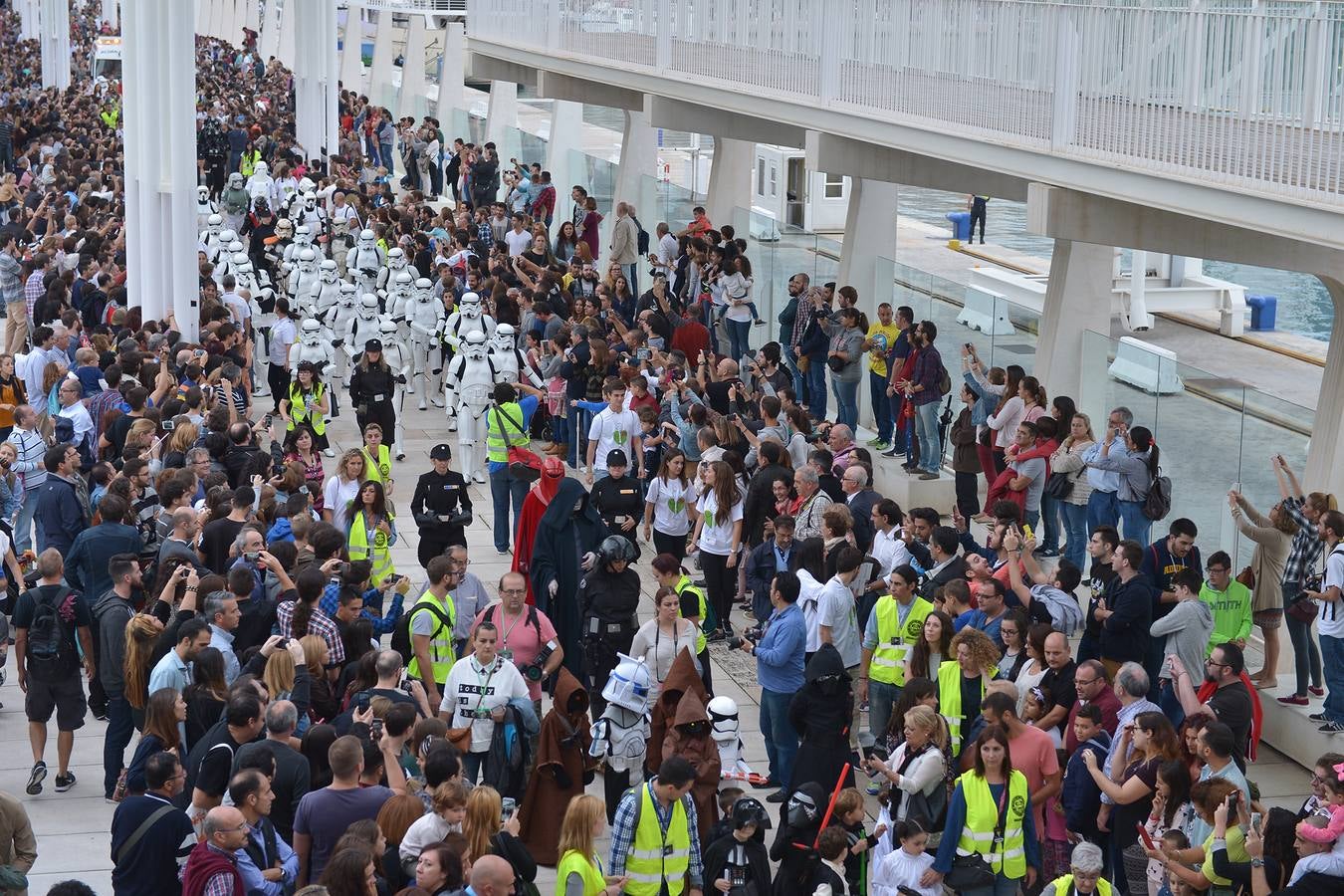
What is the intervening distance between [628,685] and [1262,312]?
2569 centimetres

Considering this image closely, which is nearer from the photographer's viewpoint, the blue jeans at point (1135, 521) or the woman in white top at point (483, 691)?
the woman in white top at point (483, 691)

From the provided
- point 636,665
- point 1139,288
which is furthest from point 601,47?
point 636,665

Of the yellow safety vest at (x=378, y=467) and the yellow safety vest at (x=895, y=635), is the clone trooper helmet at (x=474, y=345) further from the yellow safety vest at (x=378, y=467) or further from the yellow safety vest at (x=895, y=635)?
the yellow safety vest at (x=895, y=635)

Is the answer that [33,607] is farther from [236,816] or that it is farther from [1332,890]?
[1332,890]

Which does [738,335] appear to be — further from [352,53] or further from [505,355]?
[352,53]

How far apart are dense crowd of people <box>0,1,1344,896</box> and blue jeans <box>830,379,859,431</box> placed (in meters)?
0.05

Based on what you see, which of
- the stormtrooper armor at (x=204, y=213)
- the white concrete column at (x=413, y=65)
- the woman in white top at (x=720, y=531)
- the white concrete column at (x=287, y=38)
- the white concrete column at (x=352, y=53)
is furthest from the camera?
the white concrete column at (x=287, y=38)

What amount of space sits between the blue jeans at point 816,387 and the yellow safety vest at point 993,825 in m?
10.6

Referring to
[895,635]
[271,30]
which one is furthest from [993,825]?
[271,30]

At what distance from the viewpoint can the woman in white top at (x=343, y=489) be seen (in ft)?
43.8

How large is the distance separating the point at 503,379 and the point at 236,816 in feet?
33.8

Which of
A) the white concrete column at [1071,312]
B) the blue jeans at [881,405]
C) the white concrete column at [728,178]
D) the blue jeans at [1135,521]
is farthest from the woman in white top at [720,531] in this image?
the white concrete column at [728,178]

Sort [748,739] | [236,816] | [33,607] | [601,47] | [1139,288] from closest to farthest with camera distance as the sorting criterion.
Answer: [236,816] → [33,607] → [748,739] → [601,47] → [1139,288]

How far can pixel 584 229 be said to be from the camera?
89.8 ft
